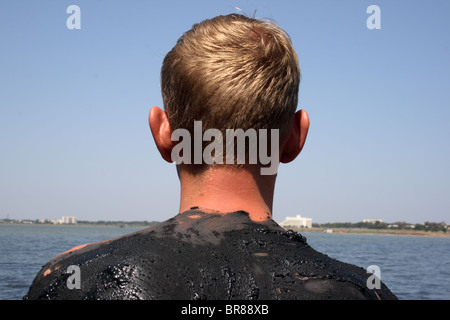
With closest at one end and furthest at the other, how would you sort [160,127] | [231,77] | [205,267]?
[205,267] → [231,77] → [160,127]

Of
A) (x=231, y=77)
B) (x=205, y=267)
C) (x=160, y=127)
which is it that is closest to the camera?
(x=205, y=267)

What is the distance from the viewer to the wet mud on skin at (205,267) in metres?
1.43

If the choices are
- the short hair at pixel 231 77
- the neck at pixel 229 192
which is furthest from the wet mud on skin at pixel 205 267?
the short hair at pixel 231 77

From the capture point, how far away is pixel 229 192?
177cm

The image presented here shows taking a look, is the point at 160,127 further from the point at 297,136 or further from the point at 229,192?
the point at 297,136

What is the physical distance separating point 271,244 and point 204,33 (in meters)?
0.84

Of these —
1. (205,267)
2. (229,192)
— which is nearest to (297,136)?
(229,192)

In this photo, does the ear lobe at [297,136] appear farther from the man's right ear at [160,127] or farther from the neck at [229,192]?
the man's right ear at [160,127]

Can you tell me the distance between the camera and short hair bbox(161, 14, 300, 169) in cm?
174

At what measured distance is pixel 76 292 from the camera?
4.82 feet

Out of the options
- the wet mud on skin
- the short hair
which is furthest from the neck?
the short hair

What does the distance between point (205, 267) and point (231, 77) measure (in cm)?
67

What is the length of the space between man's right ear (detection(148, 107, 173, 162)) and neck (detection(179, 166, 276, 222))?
205mm
